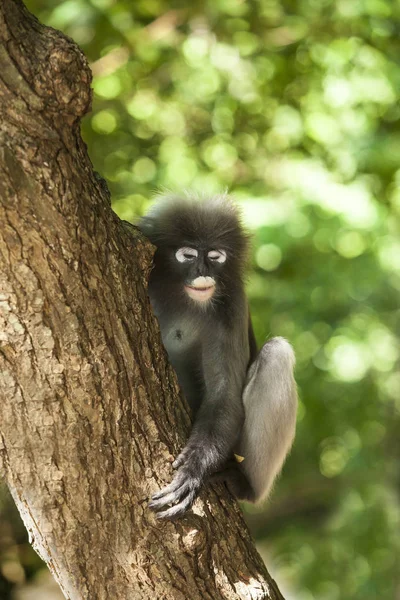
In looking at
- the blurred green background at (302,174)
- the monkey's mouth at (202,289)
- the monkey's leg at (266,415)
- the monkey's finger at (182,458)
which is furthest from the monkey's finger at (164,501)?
the blurred green background at (302,174)

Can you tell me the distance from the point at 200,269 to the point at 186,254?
0.39 ft

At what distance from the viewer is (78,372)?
2.71m

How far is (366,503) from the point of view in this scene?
7.33 metres

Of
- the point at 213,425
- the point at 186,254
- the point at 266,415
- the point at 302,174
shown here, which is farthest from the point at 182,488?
the point at 302,174

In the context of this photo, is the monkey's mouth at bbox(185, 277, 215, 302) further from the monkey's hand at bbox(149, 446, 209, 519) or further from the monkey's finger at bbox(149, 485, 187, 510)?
the monkey's finger at bbox(149, 485, 187, 510)

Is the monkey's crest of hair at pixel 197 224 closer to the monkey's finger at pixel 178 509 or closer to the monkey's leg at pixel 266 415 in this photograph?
the monkey's leg at pixel 266 415

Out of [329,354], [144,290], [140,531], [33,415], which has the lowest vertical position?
[140,531]

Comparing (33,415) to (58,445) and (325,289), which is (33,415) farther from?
(325,289)

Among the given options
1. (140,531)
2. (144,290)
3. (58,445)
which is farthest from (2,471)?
(144,290)

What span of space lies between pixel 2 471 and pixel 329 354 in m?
4.49

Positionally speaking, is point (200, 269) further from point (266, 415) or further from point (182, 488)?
point (182, 488)

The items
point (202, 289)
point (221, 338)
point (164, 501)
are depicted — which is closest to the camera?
point (164, 501)

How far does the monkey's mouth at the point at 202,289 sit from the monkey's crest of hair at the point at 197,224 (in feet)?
0.81

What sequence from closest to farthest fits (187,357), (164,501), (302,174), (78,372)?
(78,372) < (164,501) < (187,357) < (302,174)
